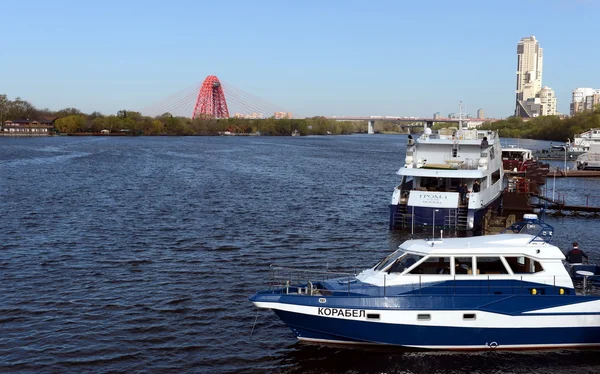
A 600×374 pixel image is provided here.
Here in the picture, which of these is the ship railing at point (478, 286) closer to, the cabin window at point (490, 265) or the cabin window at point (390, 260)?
the cabin window at point (490, 265)

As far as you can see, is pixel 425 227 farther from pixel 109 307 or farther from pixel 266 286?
pixel 109 307

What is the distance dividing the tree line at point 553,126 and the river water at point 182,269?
96.0 m

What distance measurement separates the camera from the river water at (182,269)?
14859mm

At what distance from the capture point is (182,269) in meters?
23.1

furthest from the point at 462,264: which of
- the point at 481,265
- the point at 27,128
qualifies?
the point at 27,128

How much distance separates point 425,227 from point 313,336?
53.3ft

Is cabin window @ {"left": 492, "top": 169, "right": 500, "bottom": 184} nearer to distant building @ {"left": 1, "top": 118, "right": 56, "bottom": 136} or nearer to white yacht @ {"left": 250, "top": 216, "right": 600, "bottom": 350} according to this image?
A: white yacht @ {"left": 250, "top": 216, "right": 600, "bottom": 350}

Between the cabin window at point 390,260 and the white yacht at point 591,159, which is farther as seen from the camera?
the white yacht at point 591,159

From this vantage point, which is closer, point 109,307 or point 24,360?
Answer: point 24,360

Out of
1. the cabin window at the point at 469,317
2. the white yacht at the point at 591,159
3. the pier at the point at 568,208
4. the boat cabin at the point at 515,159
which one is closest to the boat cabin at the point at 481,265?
the cabin window at the point at 469,317

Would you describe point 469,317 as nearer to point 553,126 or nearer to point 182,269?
point 182,269

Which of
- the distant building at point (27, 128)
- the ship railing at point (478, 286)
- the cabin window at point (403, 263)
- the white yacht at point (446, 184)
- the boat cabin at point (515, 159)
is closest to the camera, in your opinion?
the ship railing at point (478, 286)

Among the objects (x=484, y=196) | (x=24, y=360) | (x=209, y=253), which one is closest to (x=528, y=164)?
(x=484, y=196)

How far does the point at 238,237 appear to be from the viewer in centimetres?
2923
